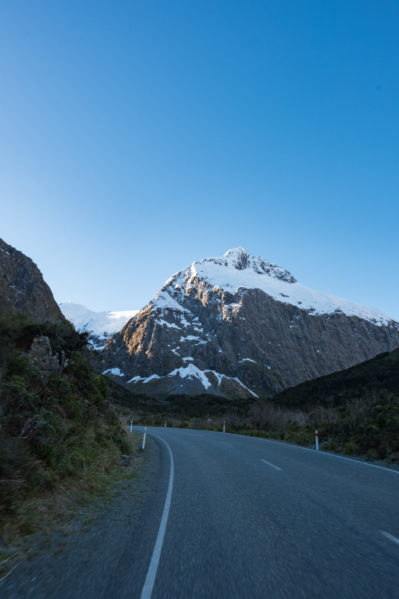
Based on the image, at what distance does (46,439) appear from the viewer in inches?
259

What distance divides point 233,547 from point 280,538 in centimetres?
68

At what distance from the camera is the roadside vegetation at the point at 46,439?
5.07m

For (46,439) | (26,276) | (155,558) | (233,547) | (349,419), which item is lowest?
(155,558)

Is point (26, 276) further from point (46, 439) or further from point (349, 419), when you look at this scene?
point (46, 439)

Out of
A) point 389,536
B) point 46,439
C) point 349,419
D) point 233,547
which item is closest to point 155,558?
point 233,547

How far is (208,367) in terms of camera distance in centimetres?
17550

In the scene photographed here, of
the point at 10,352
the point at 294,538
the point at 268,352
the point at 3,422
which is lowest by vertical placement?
the point at 294,538

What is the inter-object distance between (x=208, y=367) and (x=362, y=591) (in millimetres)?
175279

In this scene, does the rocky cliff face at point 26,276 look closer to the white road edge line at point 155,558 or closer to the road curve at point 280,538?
the road curve at point 280,538

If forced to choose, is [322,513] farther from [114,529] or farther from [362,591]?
[114,529]

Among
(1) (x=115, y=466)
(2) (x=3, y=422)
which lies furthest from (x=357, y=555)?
(1) (x=115, y=466)

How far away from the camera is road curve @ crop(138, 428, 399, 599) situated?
321cm

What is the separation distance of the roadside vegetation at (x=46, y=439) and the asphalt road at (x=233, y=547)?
2.80 ft

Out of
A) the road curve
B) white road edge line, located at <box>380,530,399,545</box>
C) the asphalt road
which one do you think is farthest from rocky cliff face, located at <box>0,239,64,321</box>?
white road edge line, located at <box>380,530,399,545</box>
